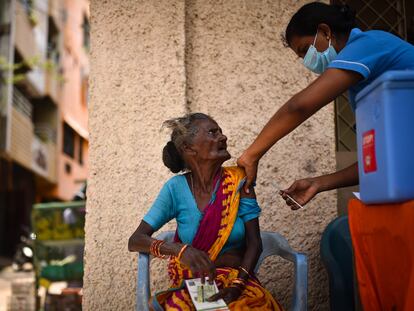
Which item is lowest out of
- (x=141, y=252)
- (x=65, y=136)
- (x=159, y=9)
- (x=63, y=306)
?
(x=63, y=306)

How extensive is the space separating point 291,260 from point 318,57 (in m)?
0.94

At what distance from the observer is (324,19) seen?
234 cm

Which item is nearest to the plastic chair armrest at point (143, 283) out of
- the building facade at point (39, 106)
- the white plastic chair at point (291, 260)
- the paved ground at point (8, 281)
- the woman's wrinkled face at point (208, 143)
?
the white plastic chair at point (291, 260)

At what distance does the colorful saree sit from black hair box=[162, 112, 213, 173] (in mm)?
240

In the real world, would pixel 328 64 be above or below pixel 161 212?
above

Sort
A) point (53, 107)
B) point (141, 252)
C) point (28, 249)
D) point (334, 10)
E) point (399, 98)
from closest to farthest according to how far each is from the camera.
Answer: point (399, 98)
point (334, 10)
point (141, 252)
point (28, 249)
point (53, 107)

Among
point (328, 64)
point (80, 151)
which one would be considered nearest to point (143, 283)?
point (328, 64)

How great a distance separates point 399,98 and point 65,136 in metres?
22.5

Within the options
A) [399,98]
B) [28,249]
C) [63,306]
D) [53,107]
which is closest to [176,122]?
[399,98]

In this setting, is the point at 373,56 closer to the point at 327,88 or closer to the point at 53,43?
the point at 327,88

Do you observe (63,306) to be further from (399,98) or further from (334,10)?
(399,98)

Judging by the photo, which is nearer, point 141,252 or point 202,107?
point 141,252

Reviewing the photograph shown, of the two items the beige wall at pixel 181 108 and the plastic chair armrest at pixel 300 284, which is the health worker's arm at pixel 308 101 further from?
the beige wall at pixel 181 108

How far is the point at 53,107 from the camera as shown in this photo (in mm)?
21047
